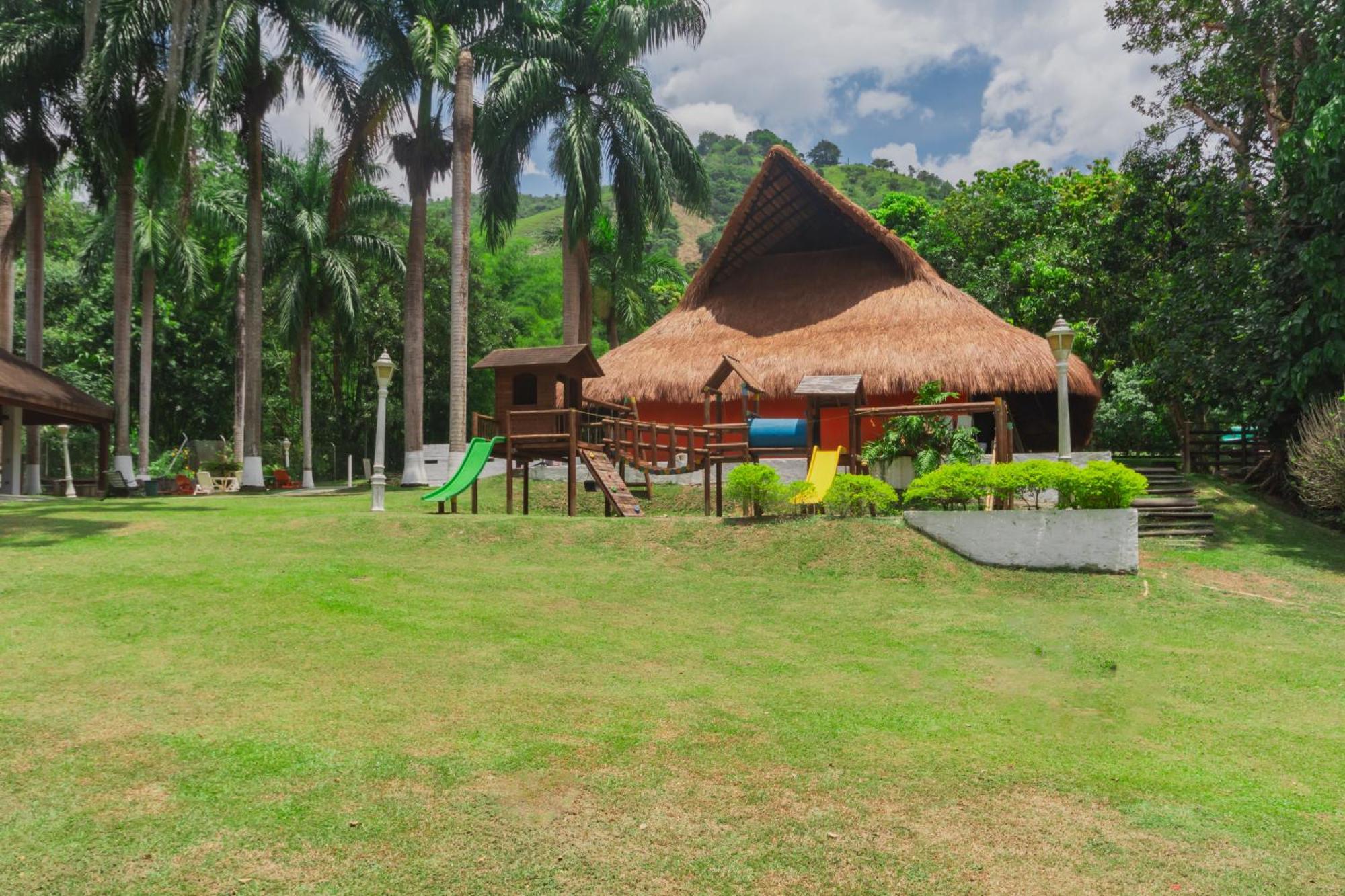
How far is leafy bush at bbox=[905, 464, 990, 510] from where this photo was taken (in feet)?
38.8

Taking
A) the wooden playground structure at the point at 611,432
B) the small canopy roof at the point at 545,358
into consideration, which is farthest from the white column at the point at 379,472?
the small canopy roof at the point at 545,358

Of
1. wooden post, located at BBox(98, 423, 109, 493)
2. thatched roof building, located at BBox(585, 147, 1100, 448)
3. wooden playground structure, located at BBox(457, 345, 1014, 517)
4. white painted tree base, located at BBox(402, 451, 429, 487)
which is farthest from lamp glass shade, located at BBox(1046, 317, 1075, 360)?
wooden post, located at BBox(98, 423, 109, 493)

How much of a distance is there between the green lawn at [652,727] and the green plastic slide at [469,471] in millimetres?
4482

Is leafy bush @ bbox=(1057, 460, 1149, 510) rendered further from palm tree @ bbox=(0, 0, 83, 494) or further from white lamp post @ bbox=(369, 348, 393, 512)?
palm tree @ bbox=(0, 0, 83, 494)

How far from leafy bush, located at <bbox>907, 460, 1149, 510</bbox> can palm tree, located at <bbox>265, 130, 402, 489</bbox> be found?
72.7 feet

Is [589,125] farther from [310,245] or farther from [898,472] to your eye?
[898,472]

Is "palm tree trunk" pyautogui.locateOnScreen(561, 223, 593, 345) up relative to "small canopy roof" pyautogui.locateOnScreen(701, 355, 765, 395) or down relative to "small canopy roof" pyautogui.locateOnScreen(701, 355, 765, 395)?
up

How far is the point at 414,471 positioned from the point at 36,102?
1213 cm

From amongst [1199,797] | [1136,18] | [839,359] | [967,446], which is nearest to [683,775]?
[1199,797]

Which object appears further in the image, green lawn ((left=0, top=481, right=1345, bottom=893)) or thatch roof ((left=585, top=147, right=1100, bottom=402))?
thatch roof ((left=585, top=147, right=1100, bottom=402))

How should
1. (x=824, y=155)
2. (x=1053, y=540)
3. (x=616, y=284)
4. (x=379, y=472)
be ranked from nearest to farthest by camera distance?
(x=1053, y=540) → (x=379, y=472) → (x=616, y=284) → (x=824, y=155)

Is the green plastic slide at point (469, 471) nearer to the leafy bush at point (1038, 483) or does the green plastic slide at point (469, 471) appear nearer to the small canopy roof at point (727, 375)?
the small canopy roof at point (727, 375)

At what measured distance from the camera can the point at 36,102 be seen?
71.2ft

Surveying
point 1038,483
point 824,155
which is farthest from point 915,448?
point 824,155
